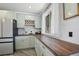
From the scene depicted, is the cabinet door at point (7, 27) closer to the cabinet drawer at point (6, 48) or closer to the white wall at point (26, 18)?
the cabinet drawer at point (6, 48)

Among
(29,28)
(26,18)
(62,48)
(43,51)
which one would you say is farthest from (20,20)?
(62,48)

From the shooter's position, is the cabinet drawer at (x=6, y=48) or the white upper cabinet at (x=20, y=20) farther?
the white upper cabinet at (x=20, y=20)

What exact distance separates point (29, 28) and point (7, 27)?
66.9 inches

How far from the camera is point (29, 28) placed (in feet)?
17.8

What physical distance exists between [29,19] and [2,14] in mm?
1701

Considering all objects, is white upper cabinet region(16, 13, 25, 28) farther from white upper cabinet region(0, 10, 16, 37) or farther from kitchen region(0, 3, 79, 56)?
white upper cabinet region(0, 10, 16, 37)

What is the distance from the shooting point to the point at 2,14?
12.6ft

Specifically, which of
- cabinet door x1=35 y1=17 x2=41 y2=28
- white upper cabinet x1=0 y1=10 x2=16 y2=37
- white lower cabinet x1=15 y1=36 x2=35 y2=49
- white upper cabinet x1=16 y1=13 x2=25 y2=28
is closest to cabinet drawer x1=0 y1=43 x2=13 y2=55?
white upper cabinet x1=0 y1=10 x2=16 y2=37

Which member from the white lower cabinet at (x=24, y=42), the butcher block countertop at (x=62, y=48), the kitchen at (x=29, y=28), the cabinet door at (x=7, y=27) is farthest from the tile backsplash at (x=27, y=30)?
the butcher block countertop at (x=62, y=48)

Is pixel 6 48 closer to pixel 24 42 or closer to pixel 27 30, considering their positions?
pixel 24 42

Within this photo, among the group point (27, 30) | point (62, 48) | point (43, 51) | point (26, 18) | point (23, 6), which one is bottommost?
point (43, 51)

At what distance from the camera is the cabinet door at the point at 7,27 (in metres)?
3.88

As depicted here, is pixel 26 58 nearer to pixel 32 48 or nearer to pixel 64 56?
pixel 64 56

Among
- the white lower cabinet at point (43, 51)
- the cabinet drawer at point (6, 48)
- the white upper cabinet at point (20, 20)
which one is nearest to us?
the white lower cabinet at point (43, 51)
